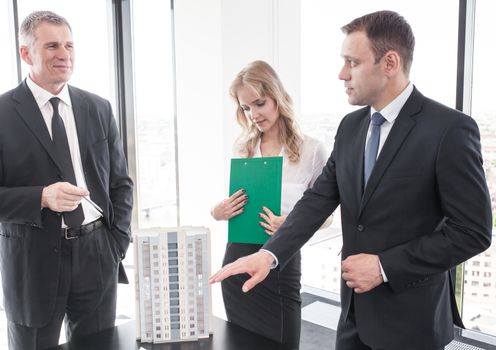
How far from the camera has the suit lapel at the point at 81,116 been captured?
6.26ft

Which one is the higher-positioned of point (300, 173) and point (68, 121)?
point (68, 121)

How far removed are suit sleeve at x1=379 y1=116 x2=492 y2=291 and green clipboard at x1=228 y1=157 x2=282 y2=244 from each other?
50 centimetres

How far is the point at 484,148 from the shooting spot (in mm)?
2605

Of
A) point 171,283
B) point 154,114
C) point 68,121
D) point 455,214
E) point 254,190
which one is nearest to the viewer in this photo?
point 455,214

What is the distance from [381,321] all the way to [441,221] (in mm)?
341

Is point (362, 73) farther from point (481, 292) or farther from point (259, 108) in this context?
point (481, 292)

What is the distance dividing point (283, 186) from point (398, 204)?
61cm

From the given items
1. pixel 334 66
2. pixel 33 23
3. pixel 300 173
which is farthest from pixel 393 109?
pixel 334 66

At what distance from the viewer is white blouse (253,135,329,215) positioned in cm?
177

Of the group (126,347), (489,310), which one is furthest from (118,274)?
(489,310)

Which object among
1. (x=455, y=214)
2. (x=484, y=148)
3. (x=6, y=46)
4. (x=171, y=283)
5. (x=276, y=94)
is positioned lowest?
(x=171, y=283)

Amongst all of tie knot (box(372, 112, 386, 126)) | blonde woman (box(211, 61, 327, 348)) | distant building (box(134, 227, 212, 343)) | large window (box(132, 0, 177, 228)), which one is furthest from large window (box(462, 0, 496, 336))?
large window (box(132, 0, 177, 228))

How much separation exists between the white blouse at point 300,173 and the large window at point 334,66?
3.76 feet

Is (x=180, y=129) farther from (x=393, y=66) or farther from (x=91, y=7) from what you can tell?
(x=393, y=66)
